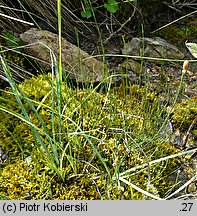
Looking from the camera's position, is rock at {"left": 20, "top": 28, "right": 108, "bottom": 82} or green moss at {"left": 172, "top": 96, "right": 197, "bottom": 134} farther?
rock at {"left": 20, "top": 28, "right": 108, "bottom": 82}

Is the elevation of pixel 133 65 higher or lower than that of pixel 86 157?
higher

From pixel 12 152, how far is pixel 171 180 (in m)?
0.55

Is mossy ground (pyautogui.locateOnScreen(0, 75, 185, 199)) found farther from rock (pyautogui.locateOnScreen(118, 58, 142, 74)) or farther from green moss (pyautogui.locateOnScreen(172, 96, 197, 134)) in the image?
rock (pyautogui.locateOnScreen(118, 58, 142, 74))

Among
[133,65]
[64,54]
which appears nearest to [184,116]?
[133,65]

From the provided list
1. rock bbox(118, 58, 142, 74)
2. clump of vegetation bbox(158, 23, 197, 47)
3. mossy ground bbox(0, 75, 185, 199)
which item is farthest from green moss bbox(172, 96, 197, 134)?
clump of vegetation bbox(158, 23, 197, 47)

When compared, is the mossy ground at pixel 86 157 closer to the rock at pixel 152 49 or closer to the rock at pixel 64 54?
the rock at pixel 64 54

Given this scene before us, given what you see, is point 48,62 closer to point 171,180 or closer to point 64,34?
point 64,34
